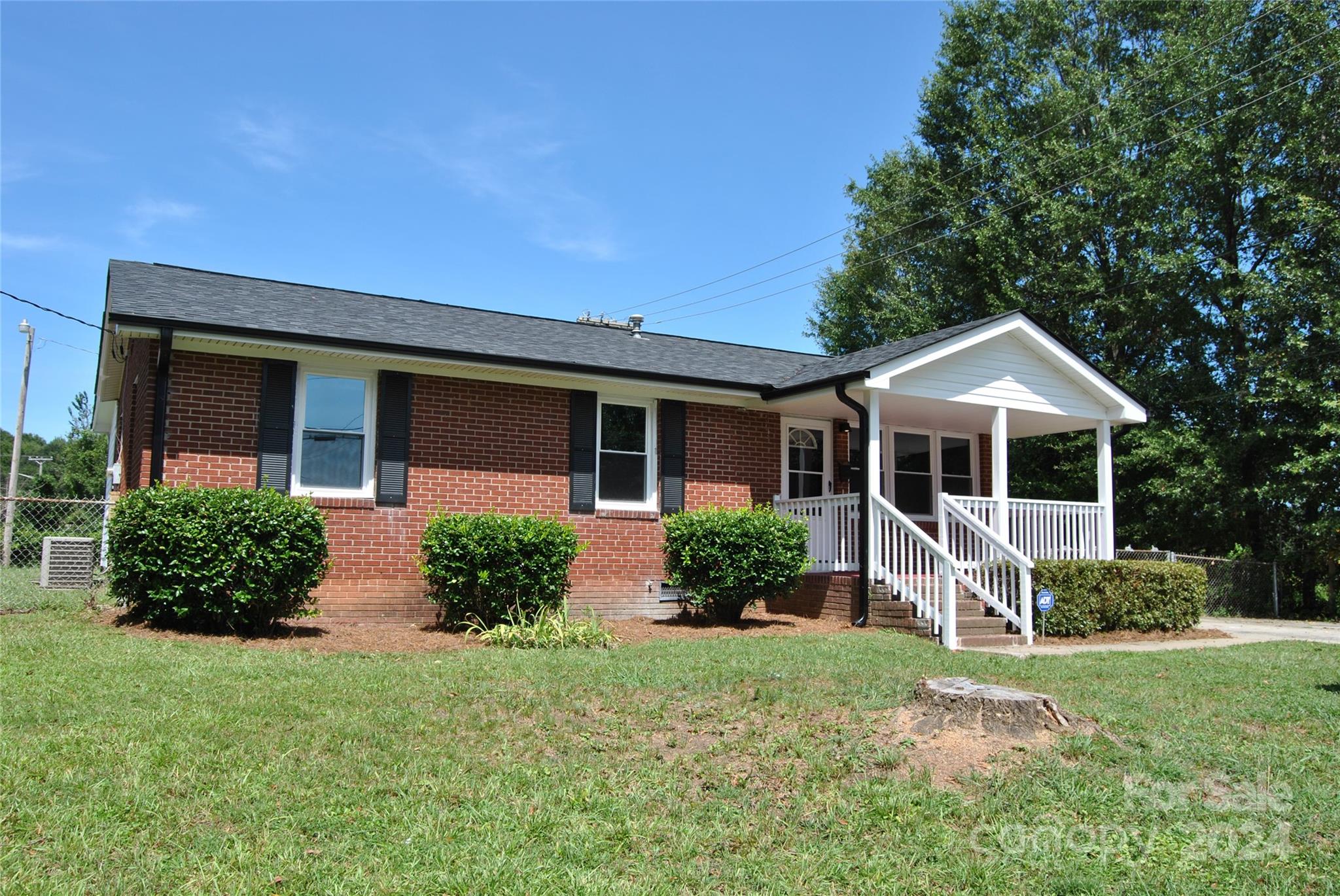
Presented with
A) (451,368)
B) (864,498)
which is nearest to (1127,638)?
(864,498)

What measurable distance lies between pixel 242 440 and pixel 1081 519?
11.5 m

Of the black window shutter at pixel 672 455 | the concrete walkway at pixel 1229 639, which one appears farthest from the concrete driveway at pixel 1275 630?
the black window shutter at pixel 672 455

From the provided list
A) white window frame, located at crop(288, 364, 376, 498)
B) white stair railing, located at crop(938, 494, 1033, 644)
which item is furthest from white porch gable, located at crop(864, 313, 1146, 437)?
white window frame, located at crop(288, 364, 376, 498)

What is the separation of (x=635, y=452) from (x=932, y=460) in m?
6.03

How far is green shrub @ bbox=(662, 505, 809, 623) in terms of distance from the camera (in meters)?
11.6

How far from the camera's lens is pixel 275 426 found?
11.2 m

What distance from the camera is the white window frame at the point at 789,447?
14.9 metres

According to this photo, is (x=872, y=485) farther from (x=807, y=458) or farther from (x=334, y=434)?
(x=334, y=434)

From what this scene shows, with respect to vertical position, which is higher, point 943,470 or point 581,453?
point 943,470

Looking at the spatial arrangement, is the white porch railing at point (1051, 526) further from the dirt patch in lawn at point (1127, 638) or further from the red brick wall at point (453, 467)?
the red brick wall at point (453, 467)

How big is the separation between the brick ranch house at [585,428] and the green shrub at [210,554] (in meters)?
1.42

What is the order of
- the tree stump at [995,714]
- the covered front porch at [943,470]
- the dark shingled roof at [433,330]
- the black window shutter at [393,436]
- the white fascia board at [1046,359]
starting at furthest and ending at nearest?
the white fascia board at [1046,359], the covered front porch at [943,470], the black window shutter at [393,436], the dark shingled roof at [433,330], the tree stump at [995,714]

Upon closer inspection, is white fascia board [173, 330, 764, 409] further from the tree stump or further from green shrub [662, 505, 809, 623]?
the tree stump

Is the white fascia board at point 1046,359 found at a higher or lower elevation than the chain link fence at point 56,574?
higher
